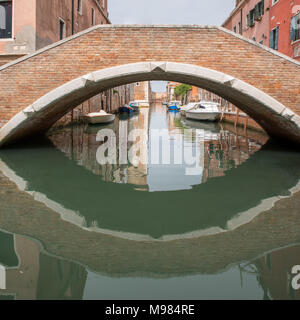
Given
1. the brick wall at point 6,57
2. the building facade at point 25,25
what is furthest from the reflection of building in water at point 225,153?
the brick wall at point 6,57

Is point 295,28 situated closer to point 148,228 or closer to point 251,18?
point 251,18

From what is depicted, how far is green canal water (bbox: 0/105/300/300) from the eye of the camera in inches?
96.4

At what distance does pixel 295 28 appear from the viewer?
38.2 ft

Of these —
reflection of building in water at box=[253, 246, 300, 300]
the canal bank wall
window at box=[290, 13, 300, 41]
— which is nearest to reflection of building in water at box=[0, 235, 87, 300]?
reflection of building in water at box=[253, 246, 300, 300]

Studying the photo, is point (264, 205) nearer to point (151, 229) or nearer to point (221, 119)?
point (151, 229)

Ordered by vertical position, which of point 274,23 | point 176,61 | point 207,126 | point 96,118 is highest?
point 274,23

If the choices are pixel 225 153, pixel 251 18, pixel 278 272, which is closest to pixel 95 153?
pixel 225 153

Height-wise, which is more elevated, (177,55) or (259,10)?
(259,10)

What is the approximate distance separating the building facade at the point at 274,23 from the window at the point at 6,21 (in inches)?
342

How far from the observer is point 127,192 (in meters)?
5.06

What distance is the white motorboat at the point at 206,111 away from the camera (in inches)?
763

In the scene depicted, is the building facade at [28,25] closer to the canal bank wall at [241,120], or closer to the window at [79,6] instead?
the window at [79,6]

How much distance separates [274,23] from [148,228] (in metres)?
12.5
